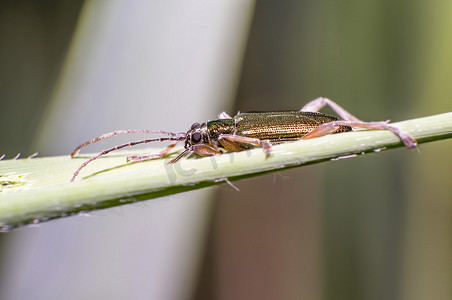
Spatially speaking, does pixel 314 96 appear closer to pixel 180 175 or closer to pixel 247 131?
pixel 247 131

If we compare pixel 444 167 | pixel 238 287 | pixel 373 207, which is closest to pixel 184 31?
pixel 373 207

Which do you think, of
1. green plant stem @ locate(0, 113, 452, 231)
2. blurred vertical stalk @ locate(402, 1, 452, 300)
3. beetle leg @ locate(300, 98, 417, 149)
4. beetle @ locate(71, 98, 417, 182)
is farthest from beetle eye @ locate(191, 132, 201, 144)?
blurred vertical stalk @ locate(402, 1, 452, 300)

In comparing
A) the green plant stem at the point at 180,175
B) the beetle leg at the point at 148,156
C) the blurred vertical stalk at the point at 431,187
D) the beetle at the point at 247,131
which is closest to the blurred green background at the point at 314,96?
the blurred vertical stalk at the point at 431,187

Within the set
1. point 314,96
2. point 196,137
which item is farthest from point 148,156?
point 314,96

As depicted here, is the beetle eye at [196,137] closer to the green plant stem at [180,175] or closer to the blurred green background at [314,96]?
the blurred green background at [314,96]

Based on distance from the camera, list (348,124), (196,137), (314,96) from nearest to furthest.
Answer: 1. (348,124)
2. (196,137)
3. (314,96)

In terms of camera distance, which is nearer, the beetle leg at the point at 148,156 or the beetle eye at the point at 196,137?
the beetle leg at the point at 148,156
